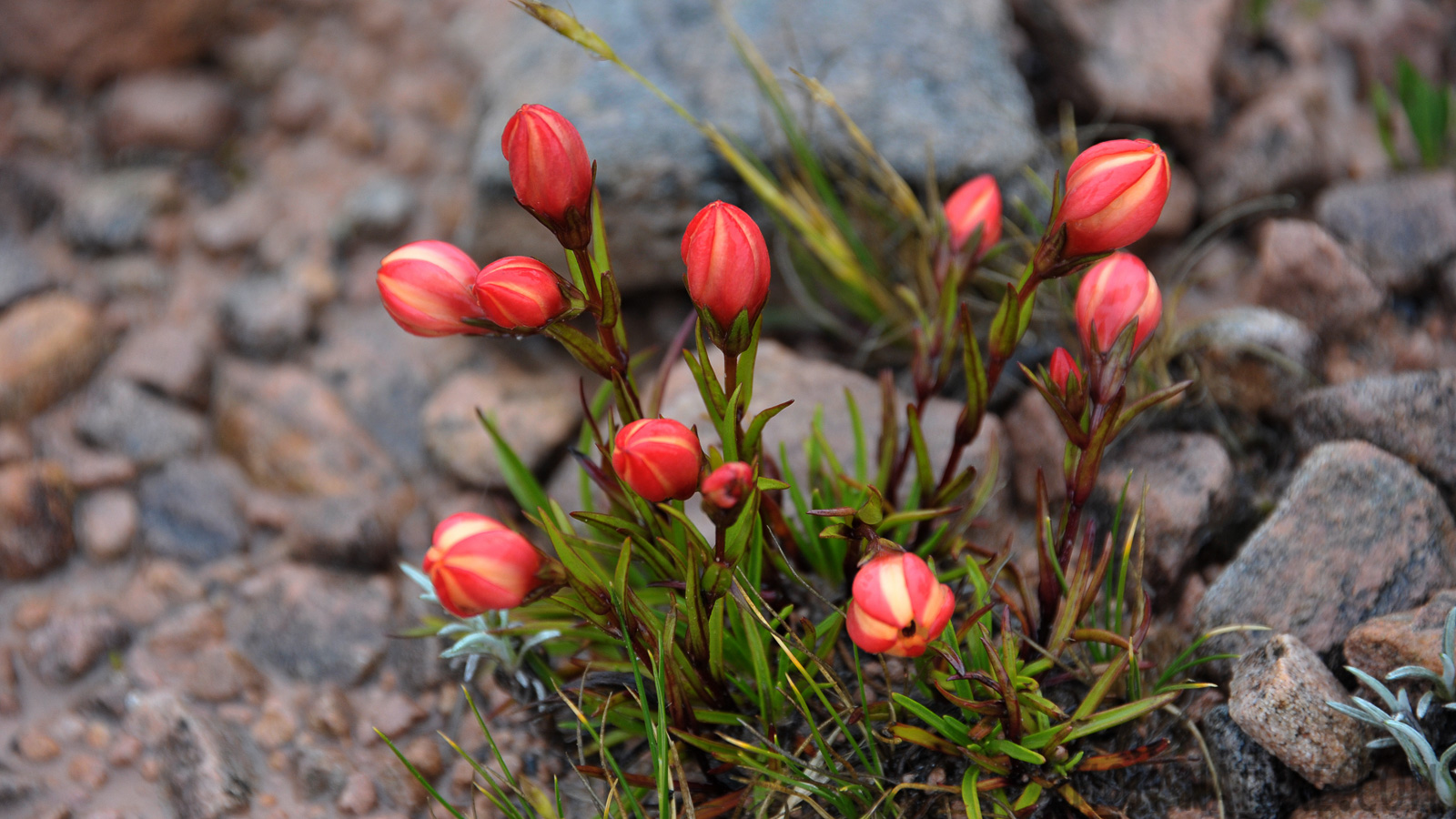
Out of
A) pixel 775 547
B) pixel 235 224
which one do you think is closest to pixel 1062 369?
pixel 775 547

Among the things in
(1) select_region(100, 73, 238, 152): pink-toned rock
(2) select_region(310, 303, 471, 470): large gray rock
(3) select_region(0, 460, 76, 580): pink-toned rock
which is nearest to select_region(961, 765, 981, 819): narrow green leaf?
(2) select_region(310, 303, 471, 470): large gray rock

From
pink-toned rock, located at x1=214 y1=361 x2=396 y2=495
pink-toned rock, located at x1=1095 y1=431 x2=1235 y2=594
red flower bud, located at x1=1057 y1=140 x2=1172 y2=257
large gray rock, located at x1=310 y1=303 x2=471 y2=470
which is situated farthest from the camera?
large gray rock, located at x1=310 y1=303 x2=471 y2=470

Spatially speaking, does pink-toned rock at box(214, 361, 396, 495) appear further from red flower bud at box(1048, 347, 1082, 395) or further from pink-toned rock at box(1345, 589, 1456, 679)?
pink-toned rock at box(1345, 589, 1456, 679)

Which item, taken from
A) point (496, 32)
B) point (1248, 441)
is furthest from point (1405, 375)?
point (496, 32)

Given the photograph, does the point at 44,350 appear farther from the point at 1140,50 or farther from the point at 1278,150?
the point at 1278,150

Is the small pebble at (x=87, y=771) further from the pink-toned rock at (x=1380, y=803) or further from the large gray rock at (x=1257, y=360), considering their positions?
the large gray rock at (x=1257, y=360)

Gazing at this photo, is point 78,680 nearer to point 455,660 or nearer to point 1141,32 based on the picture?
point 455,660
